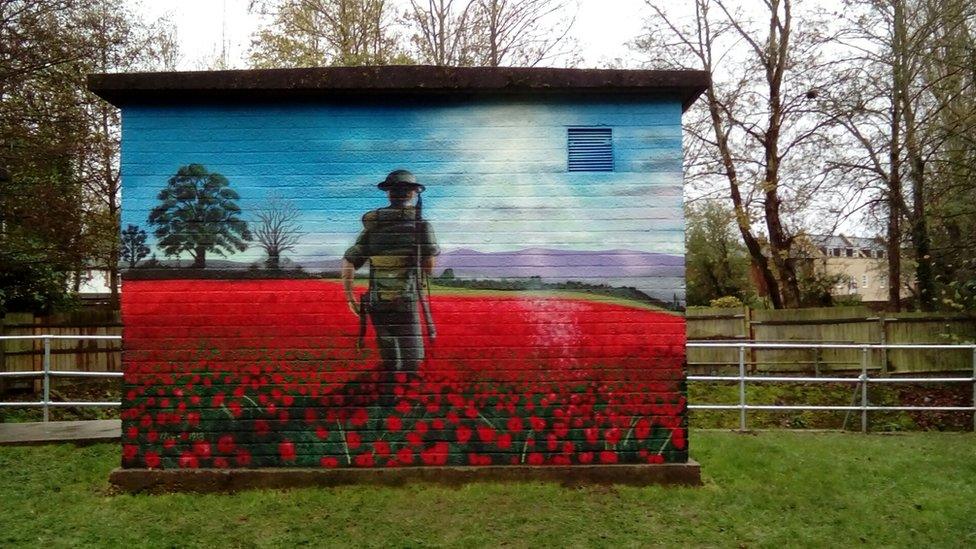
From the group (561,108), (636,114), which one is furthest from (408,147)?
(636,114)

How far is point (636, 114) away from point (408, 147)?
2072mm

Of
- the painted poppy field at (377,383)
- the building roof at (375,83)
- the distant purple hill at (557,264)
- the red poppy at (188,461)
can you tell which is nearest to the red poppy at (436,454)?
the painted poppy field at (377,383)

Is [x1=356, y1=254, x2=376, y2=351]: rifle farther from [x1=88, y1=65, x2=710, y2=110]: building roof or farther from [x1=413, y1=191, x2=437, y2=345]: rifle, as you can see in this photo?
[x1=88, y1=65, x2=710, y2=110]: building roof

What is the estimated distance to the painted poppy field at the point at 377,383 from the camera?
628 centimetres

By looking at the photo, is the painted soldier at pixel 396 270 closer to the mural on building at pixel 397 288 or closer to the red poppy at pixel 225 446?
the mural on building at pixel 397 288

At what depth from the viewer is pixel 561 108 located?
6.47m

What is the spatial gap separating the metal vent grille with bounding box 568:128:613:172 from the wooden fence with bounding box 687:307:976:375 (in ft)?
24.7

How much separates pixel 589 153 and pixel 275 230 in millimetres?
2865

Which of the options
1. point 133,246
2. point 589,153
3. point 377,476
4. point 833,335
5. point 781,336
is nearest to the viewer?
point 377,476

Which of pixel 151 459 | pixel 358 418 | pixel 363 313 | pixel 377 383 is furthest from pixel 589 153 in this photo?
pixel 151 459

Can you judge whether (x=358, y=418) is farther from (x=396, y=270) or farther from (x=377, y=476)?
(x=396, y=270)

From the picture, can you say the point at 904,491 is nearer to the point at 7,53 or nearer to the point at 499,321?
the point at 499,321

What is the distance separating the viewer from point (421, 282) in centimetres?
635

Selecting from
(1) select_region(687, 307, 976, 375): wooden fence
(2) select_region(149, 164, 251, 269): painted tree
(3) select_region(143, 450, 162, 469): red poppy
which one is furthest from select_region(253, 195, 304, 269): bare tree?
(1) select_region(687, 307, 976, 375): wooden fence
